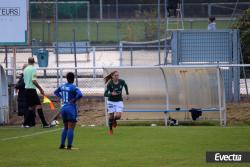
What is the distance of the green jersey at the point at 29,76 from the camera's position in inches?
987

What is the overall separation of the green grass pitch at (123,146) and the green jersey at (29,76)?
4.41ft

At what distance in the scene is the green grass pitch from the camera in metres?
16.3

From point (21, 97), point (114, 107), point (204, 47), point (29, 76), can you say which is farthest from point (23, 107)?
point (204, 47)

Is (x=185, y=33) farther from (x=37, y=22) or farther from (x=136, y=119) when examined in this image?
(x=37, y=22)

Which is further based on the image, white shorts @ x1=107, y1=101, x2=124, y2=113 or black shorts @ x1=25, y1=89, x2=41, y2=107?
black shorts @ x1=25, y1=89, x2=41, y2=107

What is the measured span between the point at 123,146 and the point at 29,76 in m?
6.66

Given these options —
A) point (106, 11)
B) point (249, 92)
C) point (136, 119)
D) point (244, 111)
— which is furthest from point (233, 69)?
point (106, 11)

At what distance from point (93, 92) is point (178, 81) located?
499cm

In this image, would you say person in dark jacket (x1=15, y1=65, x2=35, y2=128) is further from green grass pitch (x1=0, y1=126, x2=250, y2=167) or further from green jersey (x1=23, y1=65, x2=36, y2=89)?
green grass pitch (x1=0, y1=126, x2=250, y2=167)

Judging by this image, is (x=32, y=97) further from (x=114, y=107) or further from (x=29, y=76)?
(x=114, y=107)

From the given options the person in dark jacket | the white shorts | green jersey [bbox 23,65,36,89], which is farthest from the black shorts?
the white shorts

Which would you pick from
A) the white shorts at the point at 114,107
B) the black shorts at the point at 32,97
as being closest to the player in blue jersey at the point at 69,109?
the white shorts at the point at 114,107

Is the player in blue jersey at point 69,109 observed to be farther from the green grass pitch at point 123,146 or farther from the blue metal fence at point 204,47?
the blue metal fence at point 204,47

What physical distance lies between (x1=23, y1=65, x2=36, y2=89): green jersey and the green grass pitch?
4.41 feet
